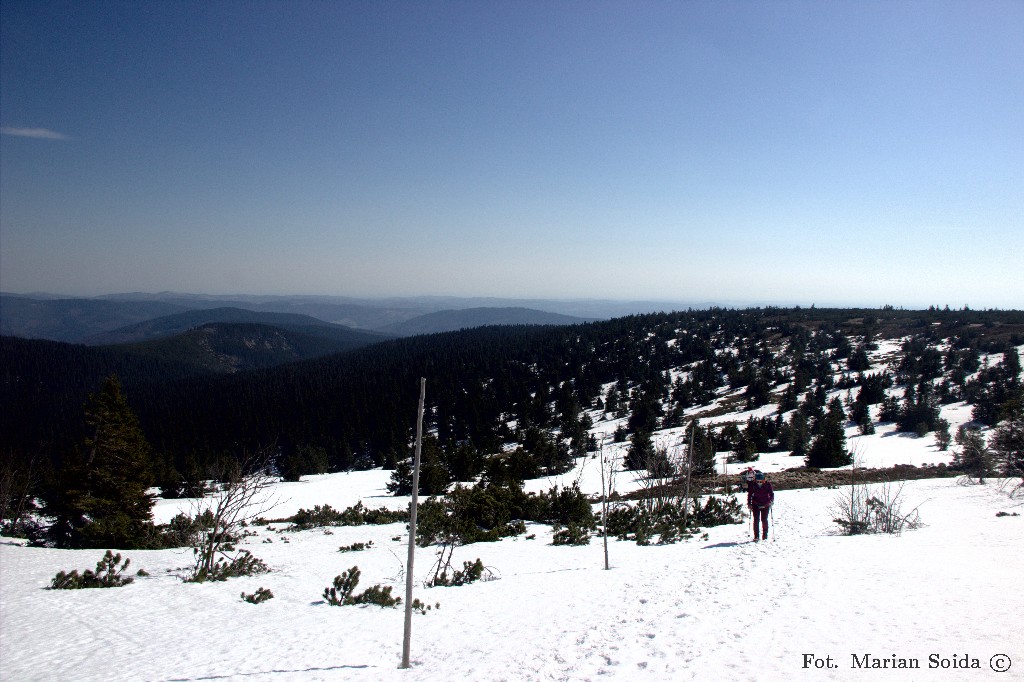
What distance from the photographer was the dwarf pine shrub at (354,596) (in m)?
10.7

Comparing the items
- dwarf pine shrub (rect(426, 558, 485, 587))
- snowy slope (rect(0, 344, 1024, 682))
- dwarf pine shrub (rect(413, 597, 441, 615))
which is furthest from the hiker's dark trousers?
dwarf pine shrub (rect(413, 597, 441, 615))

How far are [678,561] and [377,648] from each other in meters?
7.69

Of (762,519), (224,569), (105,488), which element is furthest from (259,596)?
(105,488)

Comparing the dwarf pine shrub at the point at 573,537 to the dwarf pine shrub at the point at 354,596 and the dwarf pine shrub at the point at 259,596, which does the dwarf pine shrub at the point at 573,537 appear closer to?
the dwarf pine shrub at the point at 354,596

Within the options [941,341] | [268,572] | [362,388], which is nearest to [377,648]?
[268,572]

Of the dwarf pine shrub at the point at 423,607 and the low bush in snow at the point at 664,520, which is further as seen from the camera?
the low bush in snow at the point at 664,520

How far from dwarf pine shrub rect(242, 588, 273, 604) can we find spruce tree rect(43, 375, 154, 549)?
423 inches

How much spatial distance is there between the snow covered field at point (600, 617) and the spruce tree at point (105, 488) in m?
4.01

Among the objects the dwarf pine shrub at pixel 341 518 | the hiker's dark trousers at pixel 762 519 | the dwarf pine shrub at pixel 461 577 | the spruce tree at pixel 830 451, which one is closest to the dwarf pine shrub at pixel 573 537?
the dwarf pine shrub at pixel 461 577

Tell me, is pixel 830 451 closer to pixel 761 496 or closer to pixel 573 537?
pixel 761 496

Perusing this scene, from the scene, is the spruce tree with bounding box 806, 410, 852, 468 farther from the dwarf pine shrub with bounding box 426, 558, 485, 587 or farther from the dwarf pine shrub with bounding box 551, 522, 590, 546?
the dwarf pine shrub with bounding box 426, 558, 485, 587

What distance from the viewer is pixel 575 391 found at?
237 ft

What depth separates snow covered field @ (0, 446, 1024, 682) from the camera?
21.2 ft

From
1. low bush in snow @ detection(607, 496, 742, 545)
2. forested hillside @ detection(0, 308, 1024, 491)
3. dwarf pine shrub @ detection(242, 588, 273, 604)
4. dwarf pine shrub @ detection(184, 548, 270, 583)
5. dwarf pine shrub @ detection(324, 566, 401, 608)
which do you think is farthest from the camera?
forested hillside @ detection(0, 308, 1024, 491)
